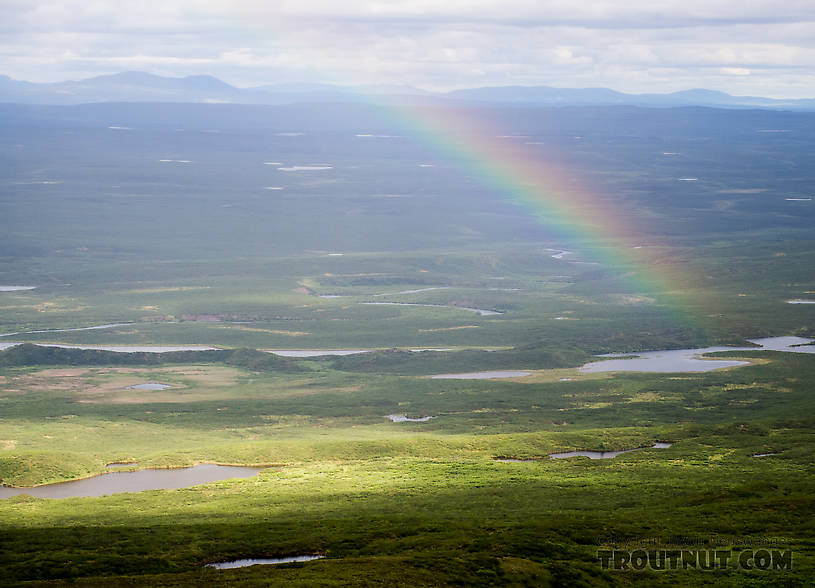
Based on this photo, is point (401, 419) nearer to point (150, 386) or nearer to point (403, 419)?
point (403, 419)

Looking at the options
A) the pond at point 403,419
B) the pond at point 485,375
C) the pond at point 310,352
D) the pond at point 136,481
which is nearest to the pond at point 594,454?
the pond at point 403,419

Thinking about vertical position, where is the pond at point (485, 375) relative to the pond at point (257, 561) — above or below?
above

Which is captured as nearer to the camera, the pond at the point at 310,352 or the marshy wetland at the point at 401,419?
the marshy wetland at the point at 401,419

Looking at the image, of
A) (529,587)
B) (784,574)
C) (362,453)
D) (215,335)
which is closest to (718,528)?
(784,574)

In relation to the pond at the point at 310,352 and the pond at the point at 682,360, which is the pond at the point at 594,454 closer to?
the pond at the point at 682,360

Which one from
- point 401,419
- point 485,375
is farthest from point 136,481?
point 485,375

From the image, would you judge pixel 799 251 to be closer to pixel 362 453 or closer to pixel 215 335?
pixel 215 335

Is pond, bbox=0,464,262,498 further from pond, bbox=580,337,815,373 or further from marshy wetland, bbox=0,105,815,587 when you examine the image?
pond, bbox=580,337,815,373

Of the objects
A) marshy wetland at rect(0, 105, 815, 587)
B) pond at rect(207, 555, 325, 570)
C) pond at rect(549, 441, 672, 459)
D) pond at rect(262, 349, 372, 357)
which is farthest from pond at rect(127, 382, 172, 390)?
pond at rect(207, 555, 325, 570)
